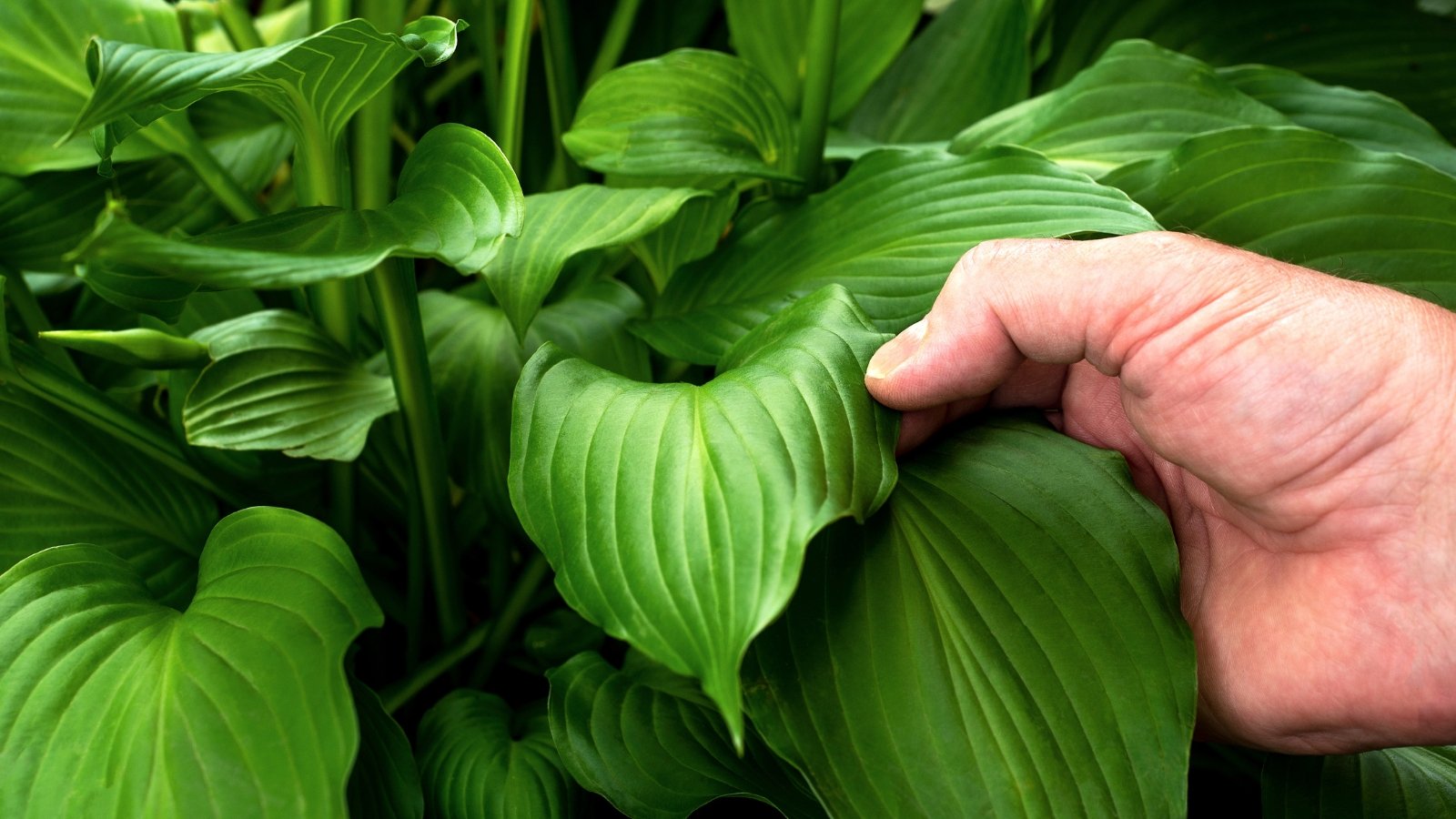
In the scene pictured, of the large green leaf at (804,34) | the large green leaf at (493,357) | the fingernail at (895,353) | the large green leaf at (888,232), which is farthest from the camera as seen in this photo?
the large green leaf at (804,34)

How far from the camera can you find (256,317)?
2.44ft

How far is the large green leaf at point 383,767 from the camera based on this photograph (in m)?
0.59

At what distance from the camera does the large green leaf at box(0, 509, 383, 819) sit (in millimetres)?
484

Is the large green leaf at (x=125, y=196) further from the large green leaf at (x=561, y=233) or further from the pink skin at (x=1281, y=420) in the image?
the pink skin at (x=1281, y=420)

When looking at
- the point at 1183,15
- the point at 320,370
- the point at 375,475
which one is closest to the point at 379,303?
the point at 320,370

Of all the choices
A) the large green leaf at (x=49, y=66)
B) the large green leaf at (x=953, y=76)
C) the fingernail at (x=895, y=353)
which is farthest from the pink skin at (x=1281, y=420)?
the large green leaf at (x=49, y=66)

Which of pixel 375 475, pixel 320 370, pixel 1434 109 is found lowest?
pixel 375 475

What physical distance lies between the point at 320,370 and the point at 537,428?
10.7 inches

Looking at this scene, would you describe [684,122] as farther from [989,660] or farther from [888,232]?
[989,660]

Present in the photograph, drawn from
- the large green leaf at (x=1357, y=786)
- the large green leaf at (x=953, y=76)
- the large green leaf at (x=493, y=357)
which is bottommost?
the large green leaf at (x=1357, y=786)

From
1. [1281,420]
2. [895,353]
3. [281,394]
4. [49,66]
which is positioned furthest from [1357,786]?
[49,66]

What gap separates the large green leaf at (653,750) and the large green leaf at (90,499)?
1.00 ft

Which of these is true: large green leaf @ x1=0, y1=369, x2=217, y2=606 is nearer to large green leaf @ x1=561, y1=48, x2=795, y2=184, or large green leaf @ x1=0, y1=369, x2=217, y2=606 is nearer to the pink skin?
large green leaf @ x1=561, y1=48, x2=795, y2=184

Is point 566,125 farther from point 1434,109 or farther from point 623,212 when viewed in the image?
point 1434,109
